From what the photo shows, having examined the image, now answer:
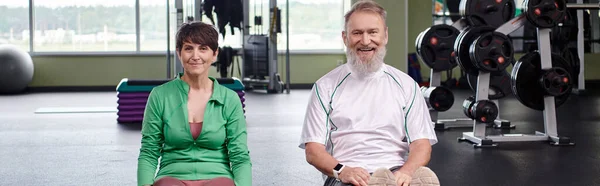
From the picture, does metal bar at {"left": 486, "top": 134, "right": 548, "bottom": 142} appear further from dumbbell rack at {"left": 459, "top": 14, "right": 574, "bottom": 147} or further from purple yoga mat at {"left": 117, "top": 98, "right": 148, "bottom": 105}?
purple yoga mat at {"left": 117, "top": 98, "right": 148, "bottom": 105}

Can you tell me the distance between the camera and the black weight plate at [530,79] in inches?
187

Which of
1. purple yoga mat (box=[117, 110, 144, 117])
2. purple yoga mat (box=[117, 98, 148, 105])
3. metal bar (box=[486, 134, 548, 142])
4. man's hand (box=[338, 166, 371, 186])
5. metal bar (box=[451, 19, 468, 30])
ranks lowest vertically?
metal bar (box=[486, 134, 548, 142])

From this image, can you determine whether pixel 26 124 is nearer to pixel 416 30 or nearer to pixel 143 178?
pixel 143 178

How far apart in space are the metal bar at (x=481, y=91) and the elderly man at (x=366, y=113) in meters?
2.81

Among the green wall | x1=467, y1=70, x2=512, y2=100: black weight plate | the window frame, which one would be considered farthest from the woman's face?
the window frame

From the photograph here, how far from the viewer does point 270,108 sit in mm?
7551

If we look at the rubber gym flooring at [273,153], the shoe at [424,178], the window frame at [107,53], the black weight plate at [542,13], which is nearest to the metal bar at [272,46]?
the window frame at [107,53]

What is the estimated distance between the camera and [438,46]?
19.1 feet

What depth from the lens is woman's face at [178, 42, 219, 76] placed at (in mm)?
1943

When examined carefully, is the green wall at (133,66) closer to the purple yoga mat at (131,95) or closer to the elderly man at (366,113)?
the purple yoga mat at (131,95)

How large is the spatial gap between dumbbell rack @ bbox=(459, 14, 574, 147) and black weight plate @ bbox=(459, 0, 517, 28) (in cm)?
36

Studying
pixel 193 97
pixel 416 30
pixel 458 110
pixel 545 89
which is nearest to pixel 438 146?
pixel 545 89

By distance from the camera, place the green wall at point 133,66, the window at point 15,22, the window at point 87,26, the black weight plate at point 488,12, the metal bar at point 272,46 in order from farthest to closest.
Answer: the window at point 87,26
the window at point 15,22
the green wall at point 133,66
the metal bar at point 272,46
the black weight plate at point 488,12

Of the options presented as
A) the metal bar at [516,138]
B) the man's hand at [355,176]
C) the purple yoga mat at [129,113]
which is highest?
the man's hand at [355,176]
